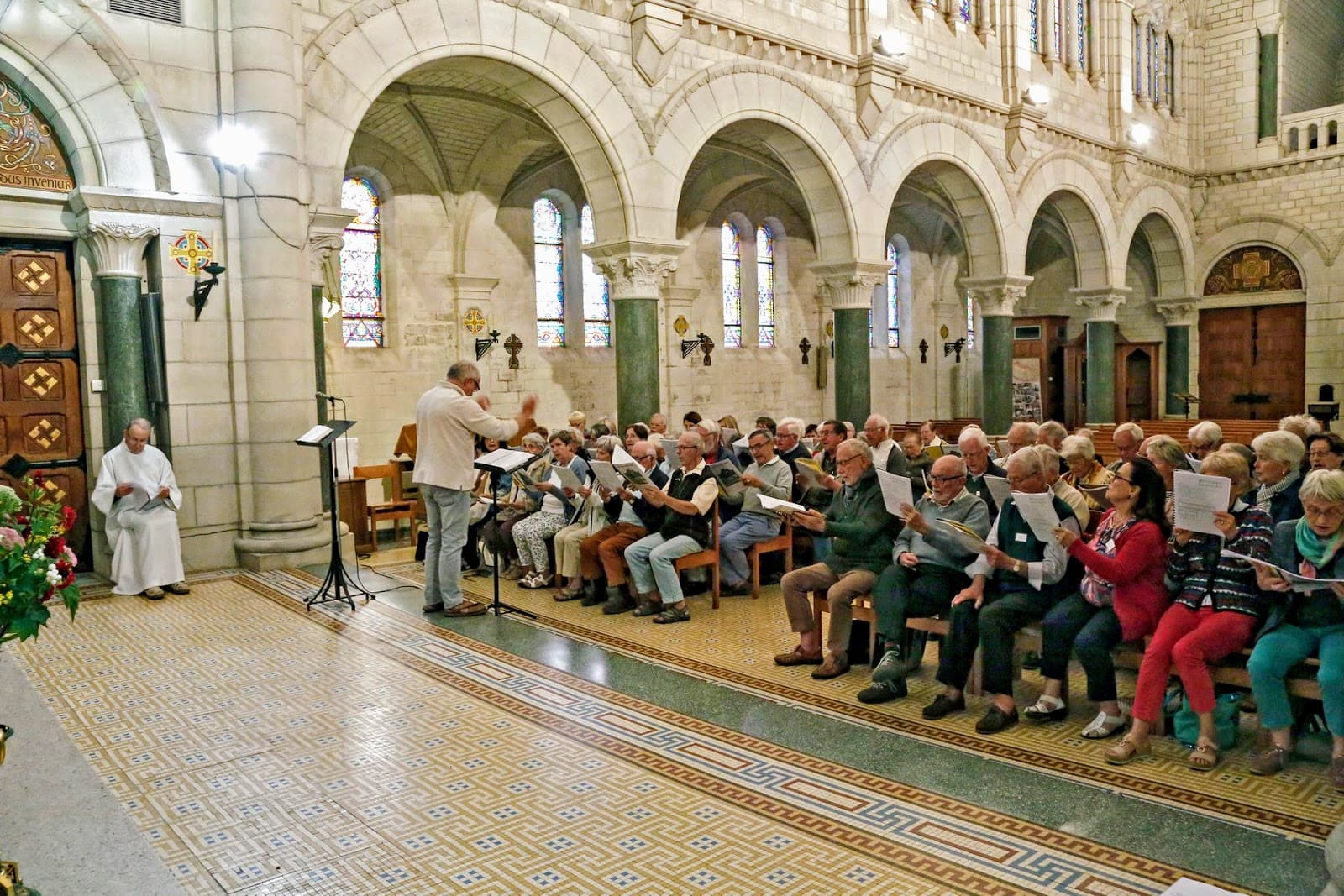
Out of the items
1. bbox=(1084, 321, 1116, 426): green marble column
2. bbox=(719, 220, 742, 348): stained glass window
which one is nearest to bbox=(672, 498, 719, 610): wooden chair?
bbox=(719, 220, 742, 348): stained glass window

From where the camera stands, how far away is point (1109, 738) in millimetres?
4262

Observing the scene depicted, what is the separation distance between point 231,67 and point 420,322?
16.5ft

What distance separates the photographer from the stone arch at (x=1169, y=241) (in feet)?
59.9

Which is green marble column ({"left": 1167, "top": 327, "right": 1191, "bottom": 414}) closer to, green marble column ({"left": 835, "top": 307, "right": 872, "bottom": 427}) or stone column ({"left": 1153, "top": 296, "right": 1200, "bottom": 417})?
stone column ({"left": 1153, "top": 296, "right": 1200, "bottom": 417})

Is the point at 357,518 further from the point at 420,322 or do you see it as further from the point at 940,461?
the point at 940,461

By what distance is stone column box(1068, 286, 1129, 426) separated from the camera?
56.6ft

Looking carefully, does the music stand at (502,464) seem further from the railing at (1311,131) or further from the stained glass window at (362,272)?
the railing at (1311,131)

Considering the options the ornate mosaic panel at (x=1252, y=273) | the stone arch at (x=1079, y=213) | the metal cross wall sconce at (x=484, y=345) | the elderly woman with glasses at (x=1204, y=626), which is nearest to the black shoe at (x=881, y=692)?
the elderly woman with glasses at (x=1204, y=626)

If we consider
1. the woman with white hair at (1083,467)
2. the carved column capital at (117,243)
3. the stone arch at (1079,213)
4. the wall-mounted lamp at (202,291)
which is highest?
the stone arch at (1079,213)

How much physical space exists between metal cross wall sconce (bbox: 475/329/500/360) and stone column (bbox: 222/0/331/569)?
15.3ft

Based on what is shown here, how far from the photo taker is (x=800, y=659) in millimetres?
5492

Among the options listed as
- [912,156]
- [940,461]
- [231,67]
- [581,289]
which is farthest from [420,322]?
[940,461]

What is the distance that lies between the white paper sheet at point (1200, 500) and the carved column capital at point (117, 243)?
7349 millimetres

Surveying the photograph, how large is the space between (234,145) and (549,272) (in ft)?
21.3
